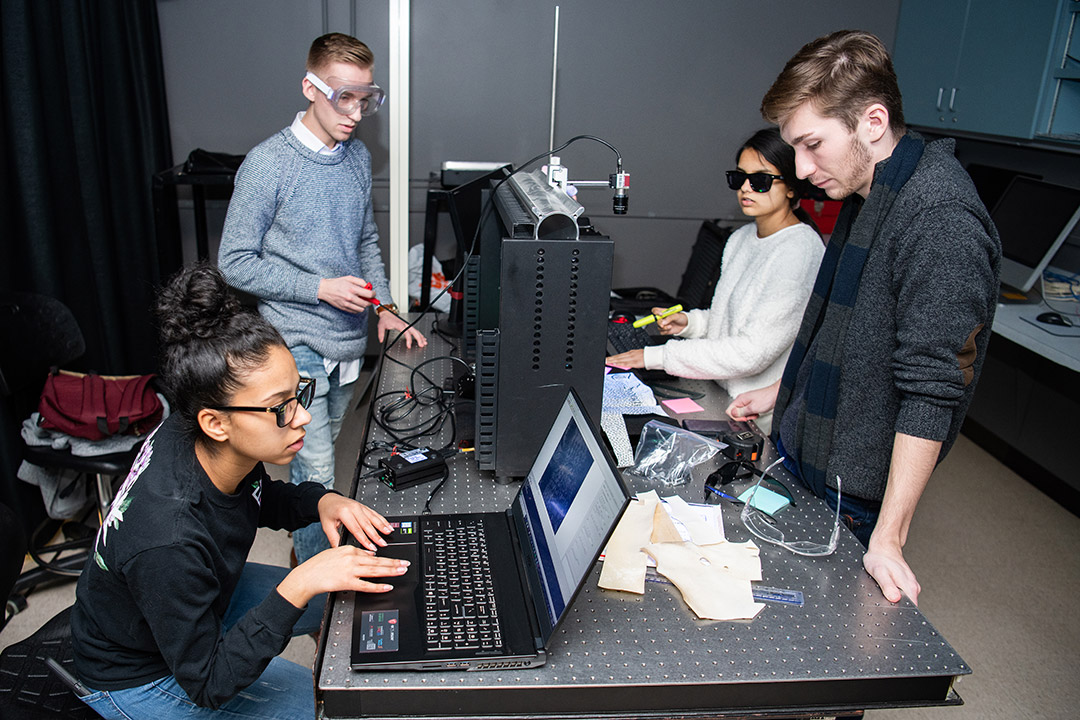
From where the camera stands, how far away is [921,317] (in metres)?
1.20

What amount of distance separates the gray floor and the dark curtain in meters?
0.84

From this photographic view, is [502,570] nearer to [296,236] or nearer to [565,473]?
[565,473]

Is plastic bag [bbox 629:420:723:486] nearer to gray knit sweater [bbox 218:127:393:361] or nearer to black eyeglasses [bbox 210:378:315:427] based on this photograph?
black eyeglasses [bbox 210:378:315:427]

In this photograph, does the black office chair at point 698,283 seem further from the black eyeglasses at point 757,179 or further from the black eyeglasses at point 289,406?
the black eyeglasses at point 289,406

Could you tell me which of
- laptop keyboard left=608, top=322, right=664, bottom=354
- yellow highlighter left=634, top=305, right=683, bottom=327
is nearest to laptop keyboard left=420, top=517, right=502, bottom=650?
yellow highlighter left=634, top=305, right=683, bottom=327

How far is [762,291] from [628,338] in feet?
1.59

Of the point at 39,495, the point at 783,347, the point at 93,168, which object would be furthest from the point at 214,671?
the point at 93,168

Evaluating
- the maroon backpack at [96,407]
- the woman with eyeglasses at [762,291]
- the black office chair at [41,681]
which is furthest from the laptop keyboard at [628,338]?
the black office chair at [41,681]

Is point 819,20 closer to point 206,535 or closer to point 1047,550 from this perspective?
point 1047,550

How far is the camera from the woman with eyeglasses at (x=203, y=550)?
1.10 meters

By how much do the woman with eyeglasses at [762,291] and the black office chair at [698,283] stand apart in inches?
42.1

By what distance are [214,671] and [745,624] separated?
0.77 m

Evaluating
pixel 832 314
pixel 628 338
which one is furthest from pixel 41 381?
pixel 832 314

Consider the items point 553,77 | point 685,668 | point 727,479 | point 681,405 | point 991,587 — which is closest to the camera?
point 685,668
